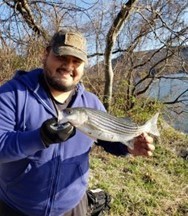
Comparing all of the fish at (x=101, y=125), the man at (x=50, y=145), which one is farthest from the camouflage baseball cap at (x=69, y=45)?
the fish at (x=101, y=125)

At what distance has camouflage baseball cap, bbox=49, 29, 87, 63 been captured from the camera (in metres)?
2.57

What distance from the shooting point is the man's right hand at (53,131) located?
216 centimetres

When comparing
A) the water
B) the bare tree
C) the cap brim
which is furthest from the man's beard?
the water

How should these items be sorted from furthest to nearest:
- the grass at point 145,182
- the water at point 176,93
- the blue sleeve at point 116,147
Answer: the water at point 176,93 < the grass at point 145,182 < the blue sleeve at point 116,147

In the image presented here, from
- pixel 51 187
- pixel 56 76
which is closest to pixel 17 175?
pixel 51 187

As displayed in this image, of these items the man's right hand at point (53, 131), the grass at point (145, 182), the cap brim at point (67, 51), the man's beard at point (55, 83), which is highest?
the cap brim at point (67, 51)

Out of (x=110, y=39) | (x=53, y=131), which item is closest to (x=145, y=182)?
(x=110, y=39)

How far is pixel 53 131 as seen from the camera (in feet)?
7.09

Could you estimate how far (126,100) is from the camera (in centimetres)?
863

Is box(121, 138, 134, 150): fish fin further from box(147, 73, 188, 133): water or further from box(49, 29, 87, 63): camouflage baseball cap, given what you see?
box(147, 73, 188, 133): water

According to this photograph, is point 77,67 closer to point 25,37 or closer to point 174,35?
point 25,37

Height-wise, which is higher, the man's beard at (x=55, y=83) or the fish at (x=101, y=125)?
the man's beard at (x=55, y=83)

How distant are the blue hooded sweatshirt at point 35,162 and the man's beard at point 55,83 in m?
0.06

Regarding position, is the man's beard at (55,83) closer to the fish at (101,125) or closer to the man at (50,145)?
the man at (50,145)
